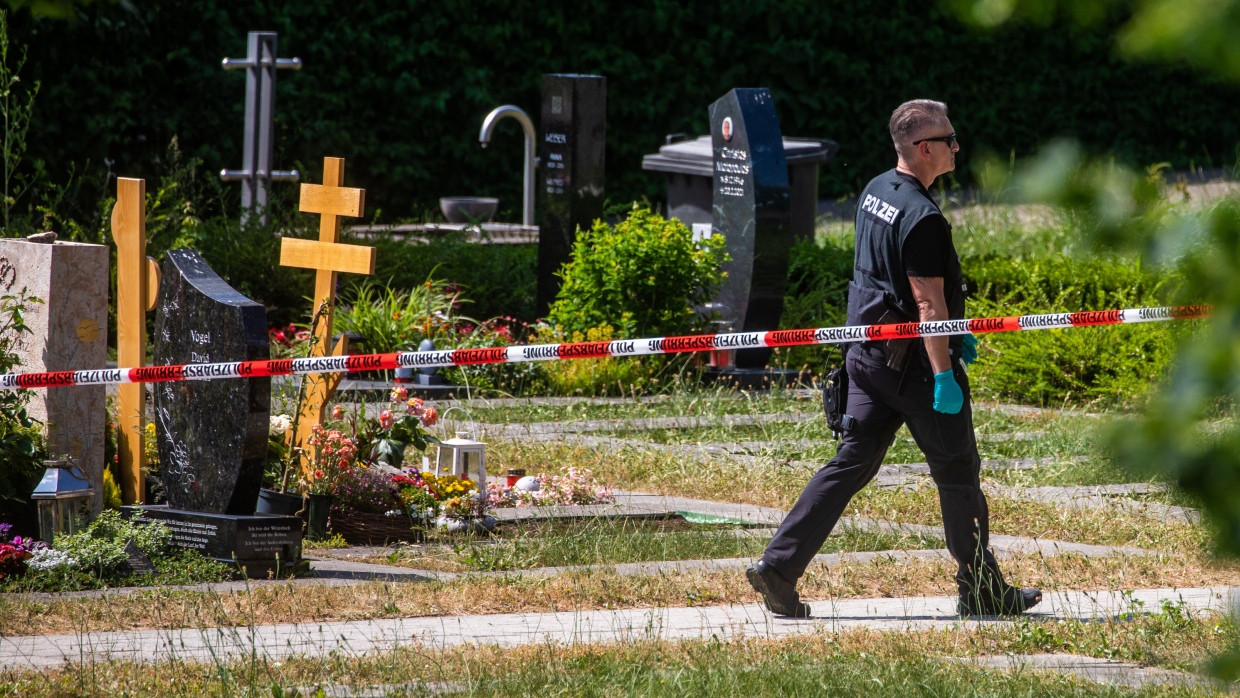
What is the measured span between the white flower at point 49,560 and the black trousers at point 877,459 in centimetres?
248

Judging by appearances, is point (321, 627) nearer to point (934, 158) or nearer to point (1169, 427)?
point (934, 158)

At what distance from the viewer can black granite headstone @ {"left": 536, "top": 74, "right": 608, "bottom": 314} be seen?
11273 millimetres

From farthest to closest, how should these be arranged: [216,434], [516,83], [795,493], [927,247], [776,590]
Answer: [516,83] → [795,493] → [216,434] → [776,590] → [927,247]

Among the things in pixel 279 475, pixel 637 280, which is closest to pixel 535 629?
pixel 279 475

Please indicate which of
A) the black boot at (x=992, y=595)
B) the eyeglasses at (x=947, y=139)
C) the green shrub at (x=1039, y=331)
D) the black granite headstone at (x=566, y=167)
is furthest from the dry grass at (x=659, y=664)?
the black granite headstone at (x=566, y=167)

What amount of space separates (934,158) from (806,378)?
584cm

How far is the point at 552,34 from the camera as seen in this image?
59.3 feet

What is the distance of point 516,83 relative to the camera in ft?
59.1

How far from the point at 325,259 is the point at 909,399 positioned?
3.06 metres

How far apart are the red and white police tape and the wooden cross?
2.48 ft

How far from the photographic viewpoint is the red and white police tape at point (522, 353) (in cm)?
485

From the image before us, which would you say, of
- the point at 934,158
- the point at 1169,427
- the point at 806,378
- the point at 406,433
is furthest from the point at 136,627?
the point at 806,378

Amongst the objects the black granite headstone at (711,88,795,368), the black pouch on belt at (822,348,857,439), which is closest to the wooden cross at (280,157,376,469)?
the black pouch on belt at (822,348,857,439)

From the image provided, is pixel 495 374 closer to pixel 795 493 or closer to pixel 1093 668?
pixel 795 493
